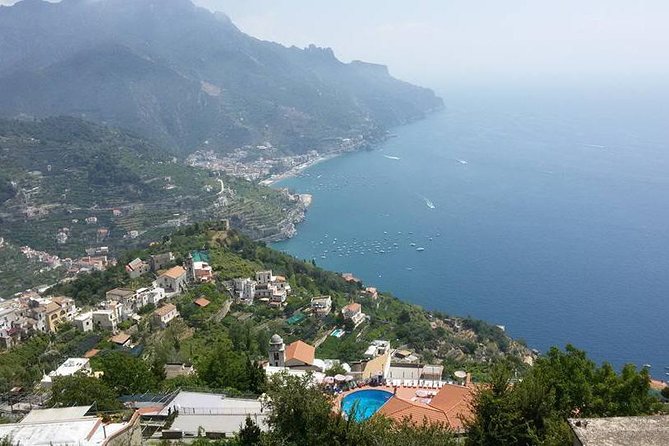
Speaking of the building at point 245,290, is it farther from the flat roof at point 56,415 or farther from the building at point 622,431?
the building at point 622,431

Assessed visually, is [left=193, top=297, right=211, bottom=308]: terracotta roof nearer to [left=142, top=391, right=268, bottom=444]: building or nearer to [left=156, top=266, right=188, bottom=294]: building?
[left=156, top=266, right=188, bottom=294]: building

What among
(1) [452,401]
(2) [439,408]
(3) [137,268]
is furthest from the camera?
(3) [137,268]

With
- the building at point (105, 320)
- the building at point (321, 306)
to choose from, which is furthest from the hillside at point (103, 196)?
the building at point (105, 320)

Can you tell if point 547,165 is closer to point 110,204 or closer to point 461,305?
point 461,305

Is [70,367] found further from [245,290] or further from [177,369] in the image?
[245,290]

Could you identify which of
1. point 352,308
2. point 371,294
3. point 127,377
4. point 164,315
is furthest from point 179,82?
point 127,377

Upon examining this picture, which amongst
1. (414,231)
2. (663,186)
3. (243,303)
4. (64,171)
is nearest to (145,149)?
(64,171)

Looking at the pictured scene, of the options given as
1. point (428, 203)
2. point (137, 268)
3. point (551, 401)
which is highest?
point (551, 401)
